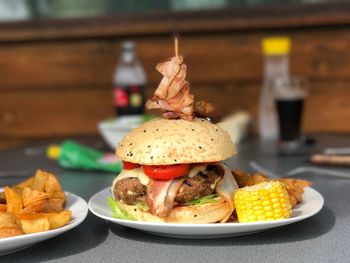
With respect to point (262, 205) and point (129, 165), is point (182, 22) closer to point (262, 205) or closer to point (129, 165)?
point (129, 165)

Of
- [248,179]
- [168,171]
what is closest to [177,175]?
[168,171]

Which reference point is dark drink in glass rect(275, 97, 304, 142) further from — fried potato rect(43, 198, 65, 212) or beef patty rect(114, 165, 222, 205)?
fried potato rect(43, 198, 65, 212)

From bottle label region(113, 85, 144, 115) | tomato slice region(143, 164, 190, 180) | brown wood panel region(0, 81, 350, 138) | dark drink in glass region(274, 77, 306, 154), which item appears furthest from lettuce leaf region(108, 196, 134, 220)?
brown wood panel region(0, 81, 350, 138)

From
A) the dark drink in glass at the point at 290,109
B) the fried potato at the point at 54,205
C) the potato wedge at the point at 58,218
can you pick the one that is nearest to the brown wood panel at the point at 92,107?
the dark drink in glass at the point at 290,109

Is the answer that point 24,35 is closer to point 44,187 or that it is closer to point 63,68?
point 63,68

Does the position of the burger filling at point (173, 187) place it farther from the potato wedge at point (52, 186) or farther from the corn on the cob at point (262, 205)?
the potato wedge at point (52, 186)

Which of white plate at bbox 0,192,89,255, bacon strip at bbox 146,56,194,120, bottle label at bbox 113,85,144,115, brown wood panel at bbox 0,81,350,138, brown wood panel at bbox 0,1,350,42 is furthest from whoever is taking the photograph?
brown wood panel at bbox 0,81,350,138

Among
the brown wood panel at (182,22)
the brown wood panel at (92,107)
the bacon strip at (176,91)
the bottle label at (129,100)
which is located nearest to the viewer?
the bacon strip at (176,91)
